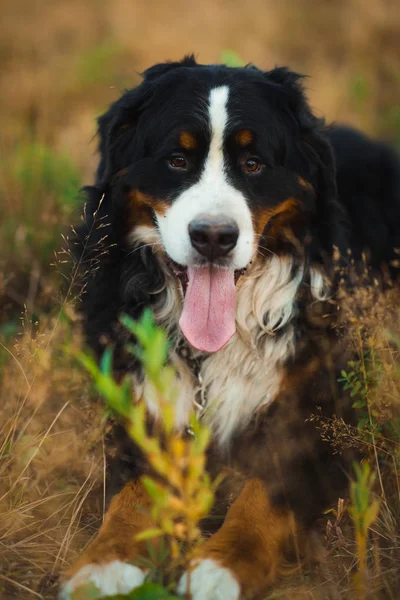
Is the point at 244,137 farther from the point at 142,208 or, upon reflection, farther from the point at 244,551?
the point at 244,551

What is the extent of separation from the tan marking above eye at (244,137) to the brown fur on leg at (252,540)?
4.01 feet

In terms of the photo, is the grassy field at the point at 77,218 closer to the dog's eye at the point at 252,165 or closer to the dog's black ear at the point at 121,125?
the dog's black ear at the point at 121,125

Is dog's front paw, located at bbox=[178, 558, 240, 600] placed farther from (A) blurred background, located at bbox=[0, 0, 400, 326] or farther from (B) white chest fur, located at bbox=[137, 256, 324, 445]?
(A) blurred background, located at bbox=[0, 0, 400, 326]

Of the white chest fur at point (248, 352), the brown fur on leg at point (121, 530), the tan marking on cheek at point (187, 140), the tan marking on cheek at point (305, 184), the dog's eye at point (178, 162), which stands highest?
the tan marking on cheek at point (187, 140)

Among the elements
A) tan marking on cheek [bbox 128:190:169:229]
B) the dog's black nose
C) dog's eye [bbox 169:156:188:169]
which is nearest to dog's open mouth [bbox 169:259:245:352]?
the dog's black nose

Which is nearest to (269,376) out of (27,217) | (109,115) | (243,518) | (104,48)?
(243,518)

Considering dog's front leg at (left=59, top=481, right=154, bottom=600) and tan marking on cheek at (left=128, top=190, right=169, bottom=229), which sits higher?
tan marking on cheek at (left=128, top=190, right=169, bottom=229)

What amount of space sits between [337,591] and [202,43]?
709 cm

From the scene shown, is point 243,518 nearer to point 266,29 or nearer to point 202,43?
point 202,43

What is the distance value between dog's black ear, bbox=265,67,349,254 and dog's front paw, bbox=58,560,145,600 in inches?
55.6

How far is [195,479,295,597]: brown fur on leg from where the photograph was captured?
7.25 feet

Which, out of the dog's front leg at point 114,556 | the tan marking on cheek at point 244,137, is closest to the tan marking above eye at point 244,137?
the tan marking on cheek at point 244,137

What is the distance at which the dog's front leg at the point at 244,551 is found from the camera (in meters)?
2.15

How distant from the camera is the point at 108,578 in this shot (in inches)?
85.4
